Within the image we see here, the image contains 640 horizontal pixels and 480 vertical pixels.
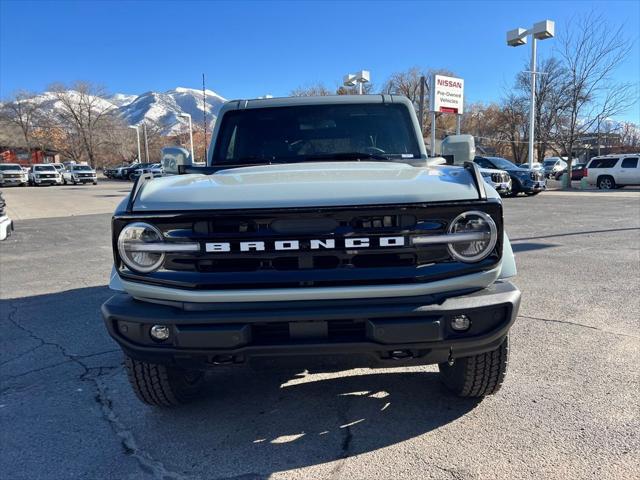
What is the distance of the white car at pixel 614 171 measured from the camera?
24.1 meters

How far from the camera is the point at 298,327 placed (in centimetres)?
224

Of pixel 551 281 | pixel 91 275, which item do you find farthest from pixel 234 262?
pixel 91 275

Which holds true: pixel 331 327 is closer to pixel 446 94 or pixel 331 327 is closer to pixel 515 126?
pixel 446 94

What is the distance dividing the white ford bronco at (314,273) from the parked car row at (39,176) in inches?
1625

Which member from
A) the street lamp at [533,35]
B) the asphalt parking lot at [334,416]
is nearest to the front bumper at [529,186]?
the street lamp at [533,35]

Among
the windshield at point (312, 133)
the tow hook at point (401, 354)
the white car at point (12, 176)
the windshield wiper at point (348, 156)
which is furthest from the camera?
the white car at point (12, 176)

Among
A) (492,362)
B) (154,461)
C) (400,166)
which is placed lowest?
(154,461)

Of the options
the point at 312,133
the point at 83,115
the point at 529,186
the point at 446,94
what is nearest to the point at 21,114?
the point at 83,115

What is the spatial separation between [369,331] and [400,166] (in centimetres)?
134

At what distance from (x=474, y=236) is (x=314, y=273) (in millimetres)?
769

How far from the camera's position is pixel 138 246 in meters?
2.35

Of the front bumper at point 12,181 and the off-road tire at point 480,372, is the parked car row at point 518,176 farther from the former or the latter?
the front bumper at point 12,181

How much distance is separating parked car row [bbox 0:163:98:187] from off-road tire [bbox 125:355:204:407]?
1604 inches

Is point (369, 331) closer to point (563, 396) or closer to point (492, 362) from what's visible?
point (492, 362)
